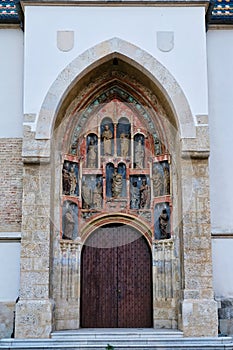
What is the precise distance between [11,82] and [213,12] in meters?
4.02

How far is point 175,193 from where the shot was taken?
426 inches

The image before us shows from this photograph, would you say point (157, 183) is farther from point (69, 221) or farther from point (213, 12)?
point (213, 12)

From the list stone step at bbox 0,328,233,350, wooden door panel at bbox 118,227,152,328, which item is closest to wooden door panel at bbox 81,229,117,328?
wooden door panel at bbox 118,227,152,328

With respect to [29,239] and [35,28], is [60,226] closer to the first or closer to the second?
[29,239]

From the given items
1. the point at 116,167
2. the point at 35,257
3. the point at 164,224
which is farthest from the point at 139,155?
the point at 35,257

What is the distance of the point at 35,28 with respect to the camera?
34.8 feet

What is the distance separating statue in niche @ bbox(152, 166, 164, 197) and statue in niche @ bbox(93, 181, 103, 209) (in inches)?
38.6

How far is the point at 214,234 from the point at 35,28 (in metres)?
4.75

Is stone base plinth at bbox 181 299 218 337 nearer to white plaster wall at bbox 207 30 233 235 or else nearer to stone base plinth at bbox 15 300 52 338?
white plaster wall at bbox 207 30 233 235

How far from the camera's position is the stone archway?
9.66 meters

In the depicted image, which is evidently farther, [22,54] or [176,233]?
[22,54]

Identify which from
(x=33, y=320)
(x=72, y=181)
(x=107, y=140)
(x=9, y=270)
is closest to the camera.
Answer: (x=33, y=320)

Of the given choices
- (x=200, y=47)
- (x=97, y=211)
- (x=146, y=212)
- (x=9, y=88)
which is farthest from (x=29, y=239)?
(x=200, y=47)

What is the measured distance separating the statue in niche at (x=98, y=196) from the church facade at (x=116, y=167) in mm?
18
